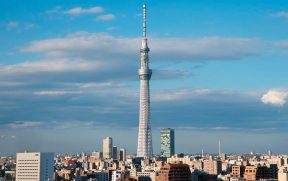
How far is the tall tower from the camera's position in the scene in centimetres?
10962

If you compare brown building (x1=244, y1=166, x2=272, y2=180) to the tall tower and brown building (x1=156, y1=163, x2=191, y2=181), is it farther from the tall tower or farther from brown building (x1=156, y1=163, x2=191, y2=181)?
the tall tower

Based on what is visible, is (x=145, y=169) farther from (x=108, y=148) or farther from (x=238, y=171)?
(x=108, y=148)

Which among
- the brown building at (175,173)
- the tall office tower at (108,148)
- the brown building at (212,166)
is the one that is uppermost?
the tall office tower at (108,148)

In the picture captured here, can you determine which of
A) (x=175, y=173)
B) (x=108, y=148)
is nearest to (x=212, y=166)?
(x=175, y=173)

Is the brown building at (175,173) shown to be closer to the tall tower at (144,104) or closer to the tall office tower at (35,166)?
the tall office tower at (35,166)

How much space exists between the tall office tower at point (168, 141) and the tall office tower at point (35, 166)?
84442 mm

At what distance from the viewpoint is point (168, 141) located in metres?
161

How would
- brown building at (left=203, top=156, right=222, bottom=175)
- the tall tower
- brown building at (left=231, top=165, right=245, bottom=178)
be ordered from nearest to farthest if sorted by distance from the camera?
1. brown building at (left=231, top=165, right=245, bottom=178)
2. brown building at (left=203, top=156, right=222, bottom=175)
3. the tall tower

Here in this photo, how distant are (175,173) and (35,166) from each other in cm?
1948

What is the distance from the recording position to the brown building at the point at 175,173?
2779 inches

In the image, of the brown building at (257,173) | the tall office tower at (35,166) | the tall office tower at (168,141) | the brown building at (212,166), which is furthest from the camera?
the tall office tower at (168,141)

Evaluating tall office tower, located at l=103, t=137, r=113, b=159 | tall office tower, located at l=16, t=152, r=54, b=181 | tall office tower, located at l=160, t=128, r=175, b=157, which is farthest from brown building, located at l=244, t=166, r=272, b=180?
tall office tower, located at l=103, t=137, r=113, b=159

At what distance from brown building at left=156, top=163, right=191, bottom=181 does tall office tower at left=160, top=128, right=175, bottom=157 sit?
290ft

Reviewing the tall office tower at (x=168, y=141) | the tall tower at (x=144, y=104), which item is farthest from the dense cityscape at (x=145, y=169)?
the tall office tower at (x=168, y=141)
